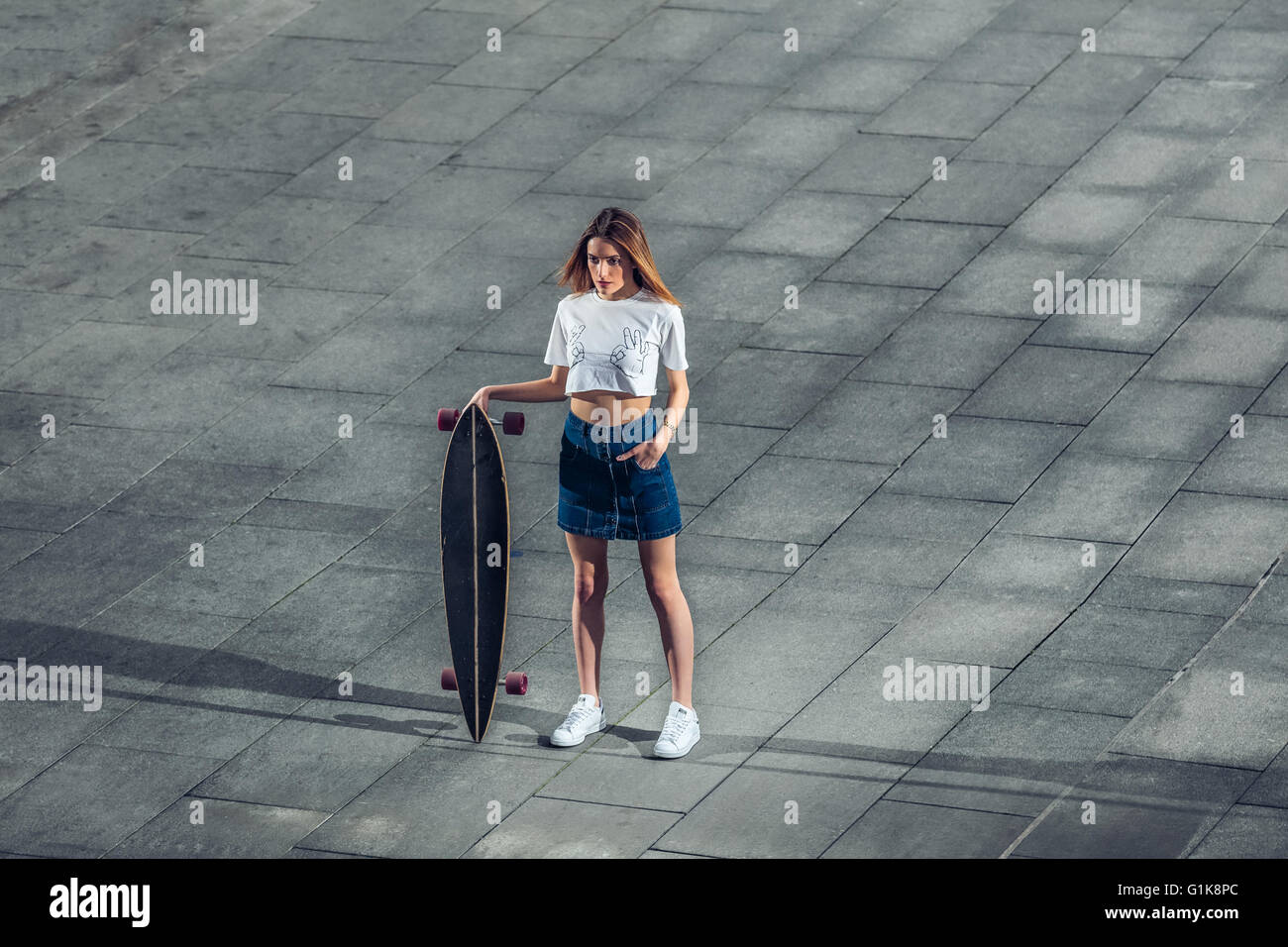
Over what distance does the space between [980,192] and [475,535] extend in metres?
→ 7.32

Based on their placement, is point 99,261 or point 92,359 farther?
point 99,261

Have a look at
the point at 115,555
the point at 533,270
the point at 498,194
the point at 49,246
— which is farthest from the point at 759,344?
the point at 49,246

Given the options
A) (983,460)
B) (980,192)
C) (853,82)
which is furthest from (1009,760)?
(853,82)

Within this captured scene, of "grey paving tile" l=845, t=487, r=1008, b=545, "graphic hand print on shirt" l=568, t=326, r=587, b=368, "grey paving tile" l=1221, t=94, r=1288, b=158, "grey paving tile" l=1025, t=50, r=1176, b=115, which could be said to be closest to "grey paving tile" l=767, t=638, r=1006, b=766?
"grey paving tile" l=845, t=487, r=1008, b=545

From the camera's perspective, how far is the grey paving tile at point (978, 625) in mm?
10109

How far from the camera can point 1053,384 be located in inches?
501

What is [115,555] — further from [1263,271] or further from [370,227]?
[1263,271]

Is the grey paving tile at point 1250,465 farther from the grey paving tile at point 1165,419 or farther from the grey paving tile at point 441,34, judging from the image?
the grey paving tile at point 441,34

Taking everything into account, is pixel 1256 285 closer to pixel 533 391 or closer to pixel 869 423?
pixel 869 423

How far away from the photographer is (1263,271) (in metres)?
14.1

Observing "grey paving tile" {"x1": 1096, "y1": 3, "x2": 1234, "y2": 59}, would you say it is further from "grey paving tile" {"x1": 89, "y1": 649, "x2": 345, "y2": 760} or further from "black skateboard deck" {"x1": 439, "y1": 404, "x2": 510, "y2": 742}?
"grey paving tile" {"x1": 89, "y1": 649, "x2": 345, "y2": 760}

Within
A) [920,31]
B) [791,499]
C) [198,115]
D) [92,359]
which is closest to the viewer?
[791,499]

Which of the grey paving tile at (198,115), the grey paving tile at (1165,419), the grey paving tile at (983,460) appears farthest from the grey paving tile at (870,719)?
the grey paving tile at (198,115)

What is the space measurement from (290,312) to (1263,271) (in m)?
6.68
